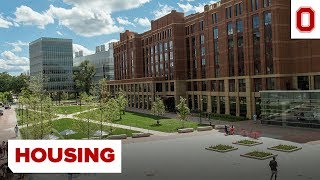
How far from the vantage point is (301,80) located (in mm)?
57406

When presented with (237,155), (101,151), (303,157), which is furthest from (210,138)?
(101,151)

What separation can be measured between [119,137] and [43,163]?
29.4 meters

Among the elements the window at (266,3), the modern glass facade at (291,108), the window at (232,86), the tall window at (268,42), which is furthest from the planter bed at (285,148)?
the window at (232,86)

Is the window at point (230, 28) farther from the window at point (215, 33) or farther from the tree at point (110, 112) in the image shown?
the tree at point (110, 112)

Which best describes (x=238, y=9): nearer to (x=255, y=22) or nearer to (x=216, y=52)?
(x=255, y=22)

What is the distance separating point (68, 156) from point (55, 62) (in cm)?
15982

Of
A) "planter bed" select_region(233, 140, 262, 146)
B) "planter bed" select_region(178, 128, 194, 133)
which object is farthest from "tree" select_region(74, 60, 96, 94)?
"planter bed" select_region(233, 140, 262, 146)

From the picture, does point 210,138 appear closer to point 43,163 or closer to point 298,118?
point 298,118

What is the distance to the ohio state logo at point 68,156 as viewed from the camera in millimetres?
15609

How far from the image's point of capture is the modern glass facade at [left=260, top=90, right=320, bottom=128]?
47491 mm

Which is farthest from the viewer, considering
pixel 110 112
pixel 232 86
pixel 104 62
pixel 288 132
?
pixel 104 62

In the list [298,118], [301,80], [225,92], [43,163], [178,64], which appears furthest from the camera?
[178,64]

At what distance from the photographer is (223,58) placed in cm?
6962

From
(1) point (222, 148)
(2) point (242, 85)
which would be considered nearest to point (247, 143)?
(1) point (222, 148)
